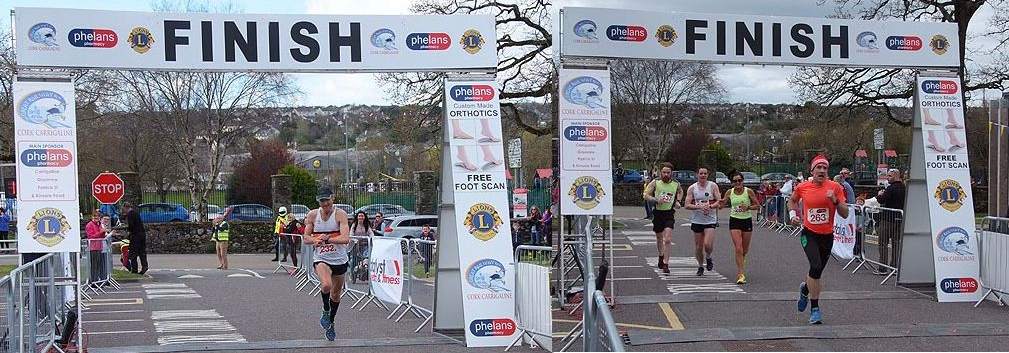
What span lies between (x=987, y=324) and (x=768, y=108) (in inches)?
3299

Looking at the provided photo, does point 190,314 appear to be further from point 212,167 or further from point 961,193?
point 212,167

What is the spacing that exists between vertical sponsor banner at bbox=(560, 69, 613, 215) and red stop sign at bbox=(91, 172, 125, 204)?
2072 cm

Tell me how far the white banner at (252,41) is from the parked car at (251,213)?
2808cm

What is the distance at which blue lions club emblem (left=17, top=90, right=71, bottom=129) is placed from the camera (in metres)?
10.3

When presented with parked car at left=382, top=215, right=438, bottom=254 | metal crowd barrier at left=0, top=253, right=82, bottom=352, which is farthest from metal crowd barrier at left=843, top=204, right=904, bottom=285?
parked car at left=382, top=215, right=438, bottom=254

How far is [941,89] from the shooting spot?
13312 mm

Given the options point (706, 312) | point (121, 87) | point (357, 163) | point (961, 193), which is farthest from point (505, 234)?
point (357, 163)

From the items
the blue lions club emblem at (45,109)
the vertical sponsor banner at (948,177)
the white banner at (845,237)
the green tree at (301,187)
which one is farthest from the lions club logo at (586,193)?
the green tree at (301,187)

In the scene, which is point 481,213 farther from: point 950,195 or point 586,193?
point 950,195

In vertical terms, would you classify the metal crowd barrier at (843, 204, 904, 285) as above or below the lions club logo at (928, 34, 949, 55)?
below

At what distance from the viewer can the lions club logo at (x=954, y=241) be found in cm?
1288

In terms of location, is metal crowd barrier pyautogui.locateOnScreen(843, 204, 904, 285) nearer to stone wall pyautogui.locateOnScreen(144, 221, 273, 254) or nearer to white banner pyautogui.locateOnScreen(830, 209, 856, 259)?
white banner pyautogui.locateOnScreen(830, 209, 856, 259)

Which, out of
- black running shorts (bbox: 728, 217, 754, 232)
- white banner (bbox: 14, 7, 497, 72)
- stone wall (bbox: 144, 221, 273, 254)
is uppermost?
white banner (bbox: 14, 7, 497, 72)

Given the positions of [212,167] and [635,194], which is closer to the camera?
[212,167]
